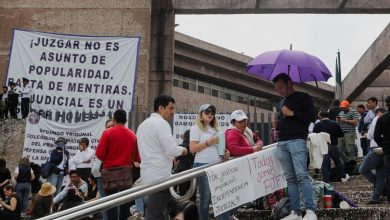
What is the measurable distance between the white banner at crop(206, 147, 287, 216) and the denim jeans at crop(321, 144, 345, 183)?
2.62 m

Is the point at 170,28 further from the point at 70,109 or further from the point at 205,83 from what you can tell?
the point at 205,83

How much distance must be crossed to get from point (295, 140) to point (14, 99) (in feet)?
30.8

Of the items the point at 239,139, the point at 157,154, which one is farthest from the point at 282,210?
the point at 157,154

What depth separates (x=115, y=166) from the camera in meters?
6.76

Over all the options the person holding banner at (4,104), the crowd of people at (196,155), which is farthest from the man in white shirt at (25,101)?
the crowd of people at (196,155)

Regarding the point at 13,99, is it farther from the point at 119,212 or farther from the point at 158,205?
the point at 158,205

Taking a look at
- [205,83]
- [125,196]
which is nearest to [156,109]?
[125,196]

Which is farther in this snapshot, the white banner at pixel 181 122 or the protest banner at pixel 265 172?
the white banner at pixel 181 122

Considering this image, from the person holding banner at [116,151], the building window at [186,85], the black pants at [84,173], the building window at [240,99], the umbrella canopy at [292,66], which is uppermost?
the building window at [186,85]

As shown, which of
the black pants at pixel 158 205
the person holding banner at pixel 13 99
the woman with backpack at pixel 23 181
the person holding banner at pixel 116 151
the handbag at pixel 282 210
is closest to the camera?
the black pants at pixel 158 205

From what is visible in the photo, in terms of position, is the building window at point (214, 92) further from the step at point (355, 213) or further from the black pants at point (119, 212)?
the black pants at point (119, 212)

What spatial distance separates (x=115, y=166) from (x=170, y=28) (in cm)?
1108

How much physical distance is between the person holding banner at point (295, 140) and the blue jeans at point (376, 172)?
2197mm

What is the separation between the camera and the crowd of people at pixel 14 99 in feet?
45.9
